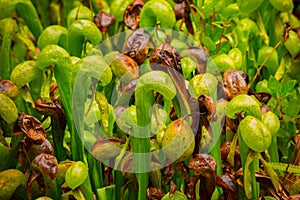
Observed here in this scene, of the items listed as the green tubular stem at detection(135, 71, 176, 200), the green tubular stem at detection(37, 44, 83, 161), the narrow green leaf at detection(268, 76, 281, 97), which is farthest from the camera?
the narrow green leaf at detection(268, 76, 281, 97)

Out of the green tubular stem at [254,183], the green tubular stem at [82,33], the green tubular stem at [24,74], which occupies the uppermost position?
the green tubular stem at [82,33]

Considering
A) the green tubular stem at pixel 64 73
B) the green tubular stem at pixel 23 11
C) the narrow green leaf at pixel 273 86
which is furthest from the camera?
the green tubular stem at pixel 23 11

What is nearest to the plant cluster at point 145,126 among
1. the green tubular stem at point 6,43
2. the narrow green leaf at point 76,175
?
the narrow green leaf at point 76,175

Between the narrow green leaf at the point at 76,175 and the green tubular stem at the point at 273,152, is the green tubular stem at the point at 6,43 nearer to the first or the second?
the narrow green leaf at the point at 76,175

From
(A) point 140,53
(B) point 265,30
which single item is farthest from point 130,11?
(B) point 265,30

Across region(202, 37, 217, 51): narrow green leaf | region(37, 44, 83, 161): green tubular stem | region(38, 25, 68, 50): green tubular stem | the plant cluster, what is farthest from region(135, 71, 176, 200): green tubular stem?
region(38, 25, 68, 50): green tubular stem

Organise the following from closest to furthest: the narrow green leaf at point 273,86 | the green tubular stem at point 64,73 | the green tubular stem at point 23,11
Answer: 1. the green tubular stem at point 64,73
2. the narrow green leaf at point 273,86
3. the green tubular stem at point 23,11

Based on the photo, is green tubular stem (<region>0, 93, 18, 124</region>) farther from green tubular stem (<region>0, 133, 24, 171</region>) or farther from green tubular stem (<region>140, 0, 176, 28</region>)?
green tubular stem (<region>140, 0, 176, 28</region>)
